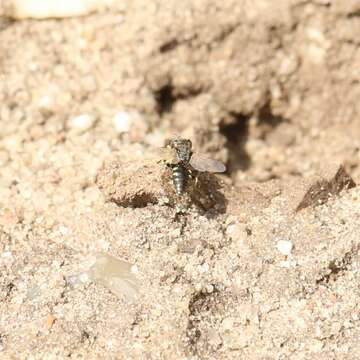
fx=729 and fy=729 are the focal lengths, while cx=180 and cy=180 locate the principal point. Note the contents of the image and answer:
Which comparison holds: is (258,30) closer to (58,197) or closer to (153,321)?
(58,197)

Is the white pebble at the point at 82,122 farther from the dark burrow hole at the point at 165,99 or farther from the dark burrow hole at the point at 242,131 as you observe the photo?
the dark burrow hole at the point at 242,131

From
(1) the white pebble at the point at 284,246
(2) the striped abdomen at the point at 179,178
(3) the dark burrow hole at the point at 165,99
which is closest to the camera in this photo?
(1) the white pebble at the point at 284,246

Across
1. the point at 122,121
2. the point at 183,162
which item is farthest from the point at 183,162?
the point at 122,121

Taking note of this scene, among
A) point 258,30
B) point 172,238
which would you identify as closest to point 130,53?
point 258,30

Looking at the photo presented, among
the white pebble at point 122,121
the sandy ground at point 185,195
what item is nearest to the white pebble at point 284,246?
the sandy ground at point 185,195

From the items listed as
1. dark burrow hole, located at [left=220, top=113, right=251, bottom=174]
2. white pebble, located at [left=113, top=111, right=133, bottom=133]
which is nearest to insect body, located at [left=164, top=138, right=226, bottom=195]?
white pebble, located at [left=113, top=111, right=133, bottom=133]

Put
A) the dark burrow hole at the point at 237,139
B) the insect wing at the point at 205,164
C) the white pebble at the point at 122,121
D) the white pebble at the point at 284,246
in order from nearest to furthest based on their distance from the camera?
the white pebble at the point at 284,246, the insect wing at the point at 205,164, the white pebble at the point at 122,121, the dark burrow hole at the point at 237,139
